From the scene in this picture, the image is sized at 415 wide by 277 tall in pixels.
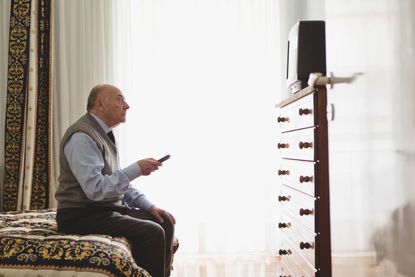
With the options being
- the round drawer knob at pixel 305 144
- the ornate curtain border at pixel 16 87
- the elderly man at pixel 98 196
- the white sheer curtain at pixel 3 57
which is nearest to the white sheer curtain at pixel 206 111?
the ornate curtain border at pixel 16 87

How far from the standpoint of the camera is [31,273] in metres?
1.67

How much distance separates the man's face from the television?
95 centimetres

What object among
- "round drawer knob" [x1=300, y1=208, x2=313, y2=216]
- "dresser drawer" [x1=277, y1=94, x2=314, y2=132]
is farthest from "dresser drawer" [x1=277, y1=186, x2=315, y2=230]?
"dresser drawer" [x1=277, y1=94, x2=314, y2=132]

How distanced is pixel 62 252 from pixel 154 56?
2.11 meters

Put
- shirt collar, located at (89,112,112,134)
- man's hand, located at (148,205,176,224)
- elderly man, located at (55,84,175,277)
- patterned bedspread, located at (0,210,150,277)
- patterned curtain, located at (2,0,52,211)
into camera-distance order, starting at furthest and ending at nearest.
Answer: patterned curtain, located at (2,0,52,211) < man's hand, located at (148,205,176,224) < shirt collar, located at (89,112,112,134) < elderly man, located at (55,84,175,277) < patterned bedspread, located at (0,210,150,277)

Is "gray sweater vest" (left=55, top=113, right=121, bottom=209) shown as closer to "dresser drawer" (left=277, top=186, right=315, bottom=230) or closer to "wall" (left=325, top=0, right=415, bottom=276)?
"dresser drawer" (left=277, top=186, right=315, bottom=230)

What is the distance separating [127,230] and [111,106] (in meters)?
0.65

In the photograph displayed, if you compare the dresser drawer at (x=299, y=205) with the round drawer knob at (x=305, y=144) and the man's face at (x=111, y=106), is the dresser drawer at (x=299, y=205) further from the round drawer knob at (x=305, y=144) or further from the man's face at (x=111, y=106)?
the man's face at (x=111, y=106)

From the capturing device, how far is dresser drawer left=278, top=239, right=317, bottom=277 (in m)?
2.10

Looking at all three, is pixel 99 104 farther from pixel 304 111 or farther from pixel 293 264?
pixel 293 264

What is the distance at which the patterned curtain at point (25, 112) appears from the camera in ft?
11.1

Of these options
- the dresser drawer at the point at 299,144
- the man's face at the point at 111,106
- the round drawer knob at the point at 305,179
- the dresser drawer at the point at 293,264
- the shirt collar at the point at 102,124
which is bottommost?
the dresser drawer at the point at 293,264

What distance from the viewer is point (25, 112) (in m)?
3.41

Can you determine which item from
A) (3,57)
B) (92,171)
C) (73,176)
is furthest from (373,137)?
(3,57)
